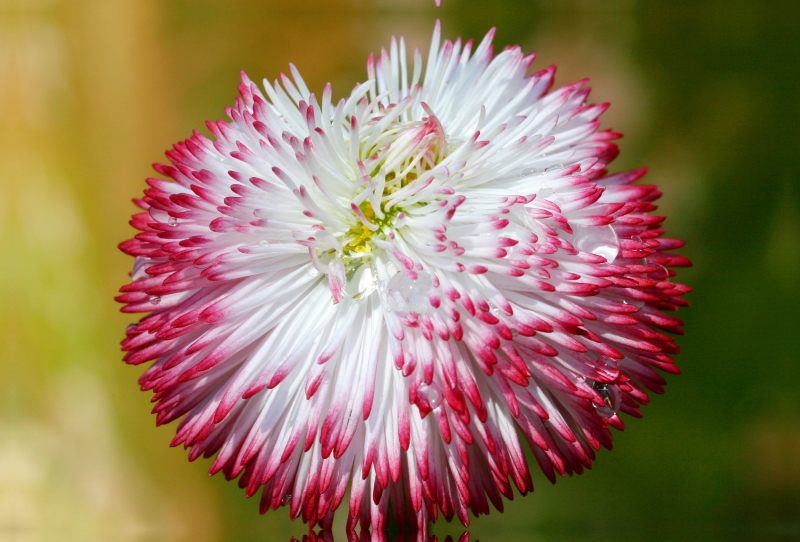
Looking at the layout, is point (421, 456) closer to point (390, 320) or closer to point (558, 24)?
point (390, 320)

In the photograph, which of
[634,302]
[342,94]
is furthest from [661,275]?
[342,94]

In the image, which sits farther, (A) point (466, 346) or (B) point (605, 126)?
(B) point (605, 126)

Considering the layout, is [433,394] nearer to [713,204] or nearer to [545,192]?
[545,192]

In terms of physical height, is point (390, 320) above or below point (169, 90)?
below

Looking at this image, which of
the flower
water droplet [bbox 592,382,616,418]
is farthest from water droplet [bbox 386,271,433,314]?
water droplet [bbox 592,382,616,418]

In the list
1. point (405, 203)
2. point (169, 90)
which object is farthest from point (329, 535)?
point (169, 90)

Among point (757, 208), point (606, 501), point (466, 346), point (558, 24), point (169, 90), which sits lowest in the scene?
point (606, 501)
